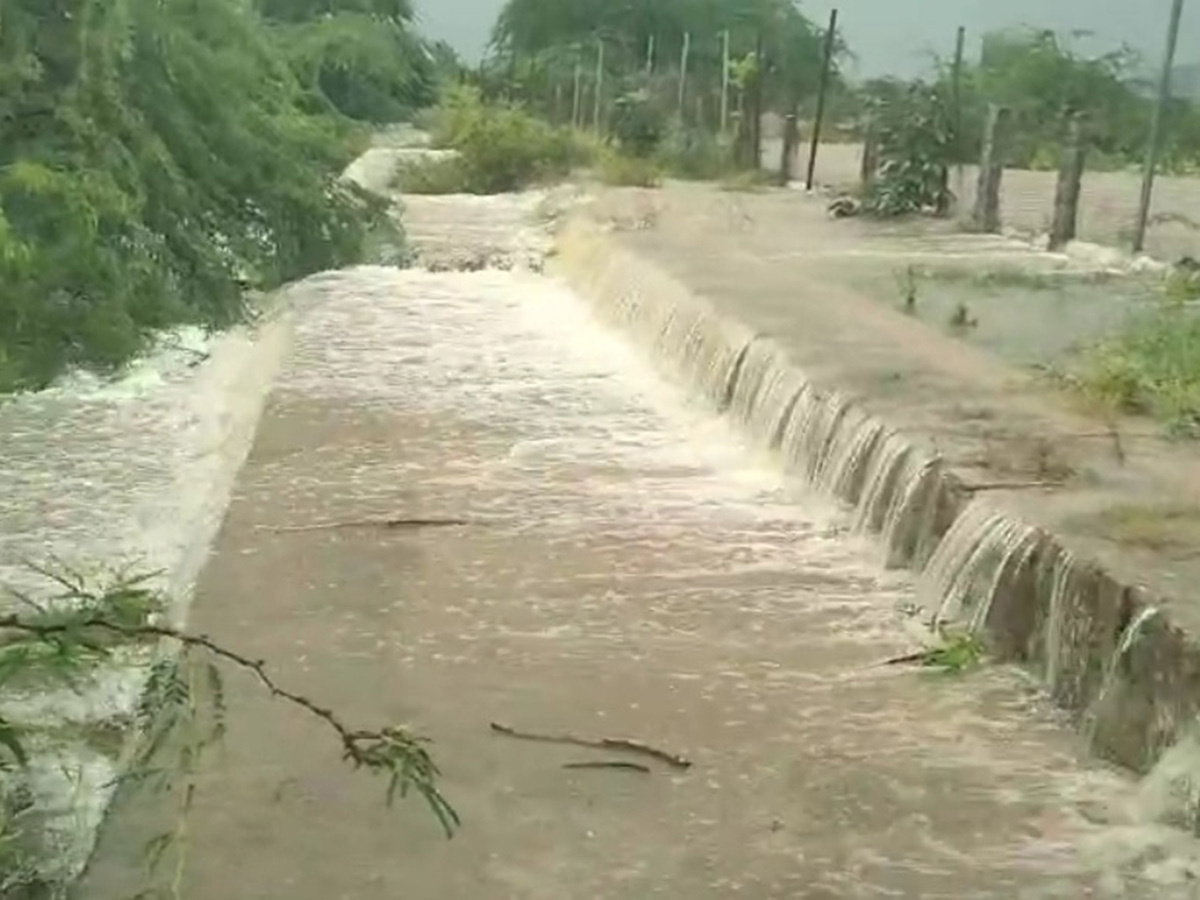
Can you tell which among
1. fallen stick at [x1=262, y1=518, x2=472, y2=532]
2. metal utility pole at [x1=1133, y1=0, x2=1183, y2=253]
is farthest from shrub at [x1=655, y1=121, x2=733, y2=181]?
fallen stick at [x1=262, y1=518, x2=472, y2=532]

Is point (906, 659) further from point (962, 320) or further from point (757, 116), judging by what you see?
point (757, 116)

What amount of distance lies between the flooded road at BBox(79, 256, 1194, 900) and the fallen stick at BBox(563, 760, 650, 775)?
0.09ft

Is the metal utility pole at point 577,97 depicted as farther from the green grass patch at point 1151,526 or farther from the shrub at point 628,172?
the green grass patch at point 1151,526

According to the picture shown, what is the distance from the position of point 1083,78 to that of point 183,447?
8942 mm

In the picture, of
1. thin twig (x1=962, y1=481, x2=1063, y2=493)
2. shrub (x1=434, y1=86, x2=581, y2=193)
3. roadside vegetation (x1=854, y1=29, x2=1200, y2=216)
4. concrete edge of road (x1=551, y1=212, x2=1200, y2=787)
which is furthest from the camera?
shrub (x1=434, y1=86, x2=581, y2=193)

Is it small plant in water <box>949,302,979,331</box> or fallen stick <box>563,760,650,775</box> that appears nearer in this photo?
fallen stick <box>563,760,650,775</box>

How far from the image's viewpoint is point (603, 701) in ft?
18.9

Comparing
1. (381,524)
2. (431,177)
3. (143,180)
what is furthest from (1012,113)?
(381,524)

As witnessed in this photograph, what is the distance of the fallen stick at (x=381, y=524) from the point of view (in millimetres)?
7504

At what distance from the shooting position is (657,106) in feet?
79.8

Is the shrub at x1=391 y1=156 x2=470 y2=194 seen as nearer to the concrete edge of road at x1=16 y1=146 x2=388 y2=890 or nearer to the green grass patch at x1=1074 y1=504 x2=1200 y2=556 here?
the concrete edge of road at x1=16 y1=146 x2=388 y2=890

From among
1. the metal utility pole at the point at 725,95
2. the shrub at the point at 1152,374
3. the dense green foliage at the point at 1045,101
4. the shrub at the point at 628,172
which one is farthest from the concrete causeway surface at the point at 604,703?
the metal utility pole at the point at 725,95

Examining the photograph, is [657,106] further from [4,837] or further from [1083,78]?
[4,837]

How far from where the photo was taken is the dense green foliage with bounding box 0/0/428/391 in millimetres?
9945
